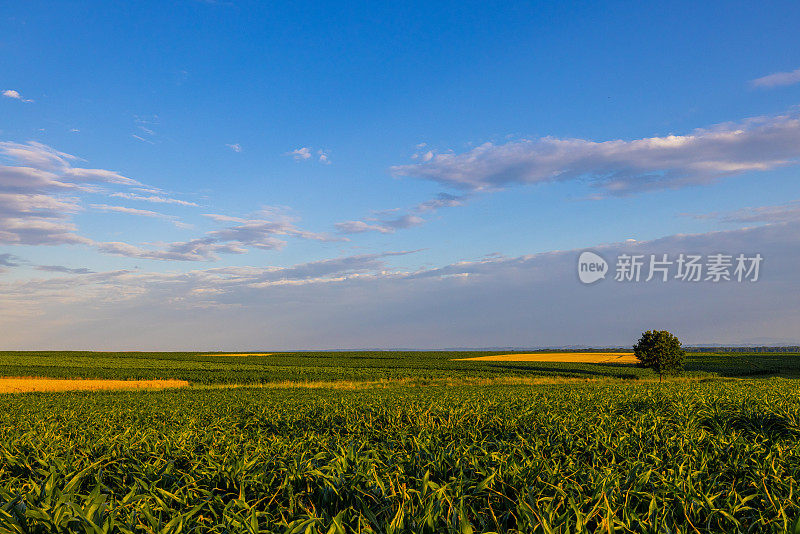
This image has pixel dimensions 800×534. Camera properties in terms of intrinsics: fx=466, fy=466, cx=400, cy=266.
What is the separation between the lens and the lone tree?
2013 inches

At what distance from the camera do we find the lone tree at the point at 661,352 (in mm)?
51125

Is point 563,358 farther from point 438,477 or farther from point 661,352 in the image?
point 438,477

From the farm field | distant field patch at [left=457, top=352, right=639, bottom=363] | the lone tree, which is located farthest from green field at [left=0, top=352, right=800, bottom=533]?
the farm field

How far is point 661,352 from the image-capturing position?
167ft

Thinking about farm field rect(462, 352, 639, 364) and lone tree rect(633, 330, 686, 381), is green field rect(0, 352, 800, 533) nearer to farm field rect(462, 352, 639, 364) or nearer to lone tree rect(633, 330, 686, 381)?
lone tree rect(633, 330, 686, 381)

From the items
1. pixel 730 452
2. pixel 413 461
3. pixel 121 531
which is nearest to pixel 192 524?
pixel 121 531

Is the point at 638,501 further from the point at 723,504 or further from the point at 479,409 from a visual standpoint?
the point at 479,409

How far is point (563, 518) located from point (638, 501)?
1265 mm

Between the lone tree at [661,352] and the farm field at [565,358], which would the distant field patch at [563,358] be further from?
the lone tree at [661,352]

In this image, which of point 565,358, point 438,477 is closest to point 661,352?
point 565,358

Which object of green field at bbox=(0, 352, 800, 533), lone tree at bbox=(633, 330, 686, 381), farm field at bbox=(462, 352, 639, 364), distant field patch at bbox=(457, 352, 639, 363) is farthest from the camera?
distant field patch at bbox=(457, 352, 639, 363)

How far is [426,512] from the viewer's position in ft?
11.2

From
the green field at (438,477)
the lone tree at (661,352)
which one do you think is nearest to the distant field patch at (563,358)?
the lone tree at (661,352)

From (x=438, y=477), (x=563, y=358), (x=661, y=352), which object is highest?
(x=438, y=477)
